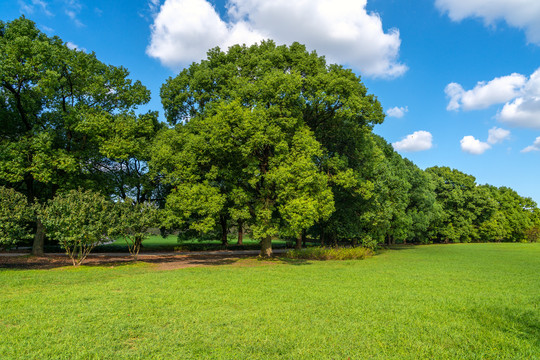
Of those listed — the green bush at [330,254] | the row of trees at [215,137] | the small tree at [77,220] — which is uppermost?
the row of trees at [215,137]

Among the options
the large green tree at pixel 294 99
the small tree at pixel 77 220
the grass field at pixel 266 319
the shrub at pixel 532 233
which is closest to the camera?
the grass field at pixel 266 319

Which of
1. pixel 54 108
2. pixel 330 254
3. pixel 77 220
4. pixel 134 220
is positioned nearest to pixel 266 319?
pixel 77 220

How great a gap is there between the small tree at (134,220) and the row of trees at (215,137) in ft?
3.36

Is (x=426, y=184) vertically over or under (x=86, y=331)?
over

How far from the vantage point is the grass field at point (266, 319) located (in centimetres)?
571

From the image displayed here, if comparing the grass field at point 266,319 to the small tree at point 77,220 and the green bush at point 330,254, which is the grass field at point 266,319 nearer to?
the small tree at point 77,220

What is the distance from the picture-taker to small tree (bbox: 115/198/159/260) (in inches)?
689

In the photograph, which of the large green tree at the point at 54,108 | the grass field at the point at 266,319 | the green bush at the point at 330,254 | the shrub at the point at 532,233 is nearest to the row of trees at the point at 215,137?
the large green tree at the point at 54,108

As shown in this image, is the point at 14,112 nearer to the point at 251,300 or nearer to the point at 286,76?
the point at 286,76

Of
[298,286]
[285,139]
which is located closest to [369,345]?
[298,286]

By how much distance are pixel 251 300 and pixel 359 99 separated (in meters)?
16.4

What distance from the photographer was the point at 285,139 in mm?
20609

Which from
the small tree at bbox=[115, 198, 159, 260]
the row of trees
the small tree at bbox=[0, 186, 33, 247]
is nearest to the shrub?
the row of trees

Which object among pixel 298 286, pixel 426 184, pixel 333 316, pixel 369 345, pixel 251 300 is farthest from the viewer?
pixel 426 184
